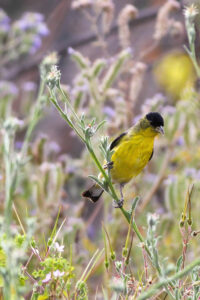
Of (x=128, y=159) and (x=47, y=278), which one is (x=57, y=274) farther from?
(x=128, y=159)

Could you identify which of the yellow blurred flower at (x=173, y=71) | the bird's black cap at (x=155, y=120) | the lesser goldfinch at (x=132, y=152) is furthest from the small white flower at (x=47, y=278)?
the yellow blurred flower at (x=173, y=71)

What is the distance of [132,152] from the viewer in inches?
72.2

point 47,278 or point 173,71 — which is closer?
point 47,278

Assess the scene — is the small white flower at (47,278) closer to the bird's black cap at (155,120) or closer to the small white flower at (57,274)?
the small white flower at (57,274)

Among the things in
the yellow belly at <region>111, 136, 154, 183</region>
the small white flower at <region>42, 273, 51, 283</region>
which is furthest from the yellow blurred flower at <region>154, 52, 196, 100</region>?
the small white flower at <region>42, 273, 51, 283</region>

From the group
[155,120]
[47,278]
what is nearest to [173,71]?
[155,120]

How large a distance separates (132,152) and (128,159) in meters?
0.05

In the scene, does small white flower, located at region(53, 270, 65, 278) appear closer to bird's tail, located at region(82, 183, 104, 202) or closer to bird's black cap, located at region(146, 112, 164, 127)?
bird's tail, located at region(82, 183, 104, 202)

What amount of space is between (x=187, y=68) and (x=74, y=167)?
75.4 inches

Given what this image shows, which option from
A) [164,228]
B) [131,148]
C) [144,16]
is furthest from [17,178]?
[144,16]

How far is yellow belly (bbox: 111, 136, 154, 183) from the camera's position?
1788 mm

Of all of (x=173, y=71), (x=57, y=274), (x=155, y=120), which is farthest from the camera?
(x=173, y=71)

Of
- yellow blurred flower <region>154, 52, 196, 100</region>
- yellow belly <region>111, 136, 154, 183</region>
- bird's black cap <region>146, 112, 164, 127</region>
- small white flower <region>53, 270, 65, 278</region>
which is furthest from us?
yellow blurred flower <region>154, 52, 196, 100</region>

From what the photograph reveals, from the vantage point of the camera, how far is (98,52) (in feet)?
16.6
